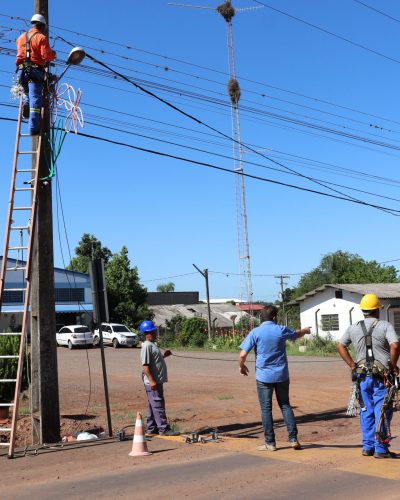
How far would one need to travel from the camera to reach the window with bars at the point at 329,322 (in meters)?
42.8

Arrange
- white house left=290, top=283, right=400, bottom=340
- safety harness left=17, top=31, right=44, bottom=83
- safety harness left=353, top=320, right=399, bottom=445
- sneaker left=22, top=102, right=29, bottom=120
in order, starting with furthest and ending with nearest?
white house left=290, top=283, right=400, bottom=340
sneaker left=22, top=102, right=29, bottom=120
safety harness left=17, top=31, right=44, bottom=83
safety harness left=353, top=320, right=399, bottom=445

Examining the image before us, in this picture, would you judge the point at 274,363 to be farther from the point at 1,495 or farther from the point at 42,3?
the point at 42,3

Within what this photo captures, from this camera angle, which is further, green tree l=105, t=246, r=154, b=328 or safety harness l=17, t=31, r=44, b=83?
green tree l=105, t=246, r=154, b=328

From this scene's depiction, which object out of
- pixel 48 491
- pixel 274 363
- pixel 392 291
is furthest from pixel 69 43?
pixel 392 291

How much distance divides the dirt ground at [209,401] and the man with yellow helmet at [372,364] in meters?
2.73

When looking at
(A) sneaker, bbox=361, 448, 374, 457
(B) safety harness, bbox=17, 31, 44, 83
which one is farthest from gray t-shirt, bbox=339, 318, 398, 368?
(B) safety harness, bbox=17, 31, 44, 83

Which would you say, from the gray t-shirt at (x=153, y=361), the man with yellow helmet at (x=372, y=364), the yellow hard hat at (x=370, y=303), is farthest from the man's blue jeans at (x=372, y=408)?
the gray t-shirt at (x=153, y=361)

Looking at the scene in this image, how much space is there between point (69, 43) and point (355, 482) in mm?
10723

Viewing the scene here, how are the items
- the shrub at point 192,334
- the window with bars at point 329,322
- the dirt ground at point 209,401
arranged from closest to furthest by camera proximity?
1. the dirt ground at point 209,401
2. the window with bars at point 329,322
3. the shrub at point 192,334

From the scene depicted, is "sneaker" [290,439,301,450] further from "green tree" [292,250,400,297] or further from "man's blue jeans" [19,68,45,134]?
"green tree" [292,250,400,297]

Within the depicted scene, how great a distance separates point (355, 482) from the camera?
6.69m

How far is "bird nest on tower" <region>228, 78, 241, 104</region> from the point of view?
29234mm

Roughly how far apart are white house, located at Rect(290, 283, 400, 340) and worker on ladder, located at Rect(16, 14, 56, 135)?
3303cm

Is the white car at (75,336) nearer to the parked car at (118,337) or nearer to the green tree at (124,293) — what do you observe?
the parked car at (118,337)
